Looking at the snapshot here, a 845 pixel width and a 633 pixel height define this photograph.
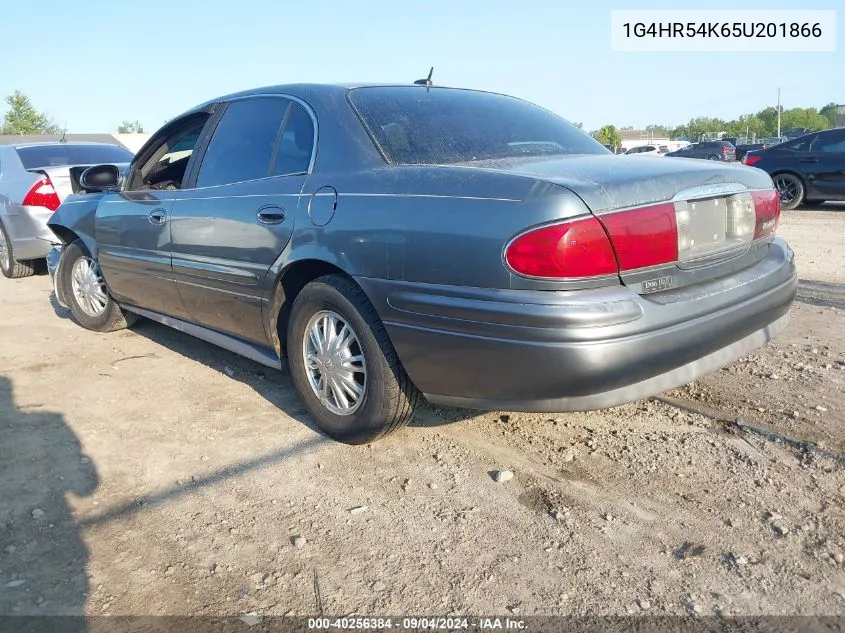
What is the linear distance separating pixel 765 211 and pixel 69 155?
7507 millimetres

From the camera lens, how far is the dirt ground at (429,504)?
7.13ft

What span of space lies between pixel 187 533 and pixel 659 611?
1.63 m

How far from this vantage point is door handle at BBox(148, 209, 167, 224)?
162 inches

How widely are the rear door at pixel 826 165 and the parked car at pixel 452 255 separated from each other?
9.73m

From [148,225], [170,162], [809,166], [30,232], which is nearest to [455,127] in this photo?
[148,225]

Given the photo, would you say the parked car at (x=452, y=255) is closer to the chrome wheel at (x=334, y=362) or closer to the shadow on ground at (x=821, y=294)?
the chrome wheel at (x=334, y=362)

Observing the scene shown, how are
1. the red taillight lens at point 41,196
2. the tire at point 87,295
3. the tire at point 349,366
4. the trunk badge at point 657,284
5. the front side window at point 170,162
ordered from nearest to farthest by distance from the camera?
the trunk badge at point 657,284
the tire at point 349,366
the front side window at point 170,162
the tire at point 87,295
the red taillight lens at point 41,196

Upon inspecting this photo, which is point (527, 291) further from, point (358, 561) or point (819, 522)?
point (819, 522)

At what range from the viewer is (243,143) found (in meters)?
3.75

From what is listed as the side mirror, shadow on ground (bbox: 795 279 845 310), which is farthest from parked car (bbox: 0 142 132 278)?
shadow on ground (bbox: 795 279 845 310)

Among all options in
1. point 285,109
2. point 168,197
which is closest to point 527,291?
point 285,109

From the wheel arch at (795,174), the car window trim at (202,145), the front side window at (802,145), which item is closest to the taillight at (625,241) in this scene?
the car window trim at (202,145)

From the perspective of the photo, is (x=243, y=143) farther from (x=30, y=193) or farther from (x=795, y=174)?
(x=795, y=174)

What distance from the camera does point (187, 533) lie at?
255 cm
